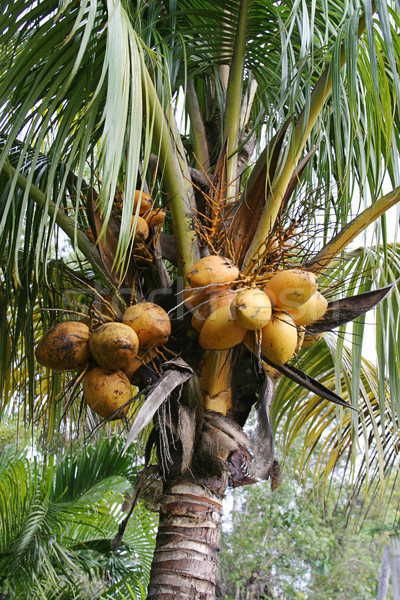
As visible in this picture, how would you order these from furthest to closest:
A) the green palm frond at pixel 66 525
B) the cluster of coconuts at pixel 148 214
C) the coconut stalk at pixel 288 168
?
the green palm frond at pixel 66 525
the cluster of coconuts at pixel 148 214
the coconut stalk at pixel 288 168

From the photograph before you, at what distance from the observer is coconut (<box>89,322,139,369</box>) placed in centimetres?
163

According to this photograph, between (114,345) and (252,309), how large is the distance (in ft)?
1.36

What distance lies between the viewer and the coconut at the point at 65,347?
168 cm

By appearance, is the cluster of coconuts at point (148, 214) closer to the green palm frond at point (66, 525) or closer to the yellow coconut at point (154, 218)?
the yellow coconut at point (154, 218)

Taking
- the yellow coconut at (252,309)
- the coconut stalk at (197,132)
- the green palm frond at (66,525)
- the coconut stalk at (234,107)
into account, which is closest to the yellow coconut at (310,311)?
the yellow coconut at (252,309)

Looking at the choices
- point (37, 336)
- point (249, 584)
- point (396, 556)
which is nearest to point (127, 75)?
point (37, 336)

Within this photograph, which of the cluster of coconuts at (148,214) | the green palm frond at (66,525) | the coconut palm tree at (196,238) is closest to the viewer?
the coconut palm tree at (196,238)

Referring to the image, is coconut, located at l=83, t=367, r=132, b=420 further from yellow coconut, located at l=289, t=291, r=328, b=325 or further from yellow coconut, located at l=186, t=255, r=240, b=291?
yellow coconut, located at l=289, t=291, r=328, b=325

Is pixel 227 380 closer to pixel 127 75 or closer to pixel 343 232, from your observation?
pixel 343 232

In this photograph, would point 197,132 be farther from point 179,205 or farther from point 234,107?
point 179,205

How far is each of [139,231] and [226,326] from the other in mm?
534

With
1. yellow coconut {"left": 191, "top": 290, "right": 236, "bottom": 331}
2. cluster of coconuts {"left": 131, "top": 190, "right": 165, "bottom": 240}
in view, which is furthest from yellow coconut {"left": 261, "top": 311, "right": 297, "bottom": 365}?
cluster of coconuts {"left": 131, "top": 190, "right": 165, "bottom": 240}

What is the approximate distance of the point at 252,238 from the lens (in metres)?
2.02

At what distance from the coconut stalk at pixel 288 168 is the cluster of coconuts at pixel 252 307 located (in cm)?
21
